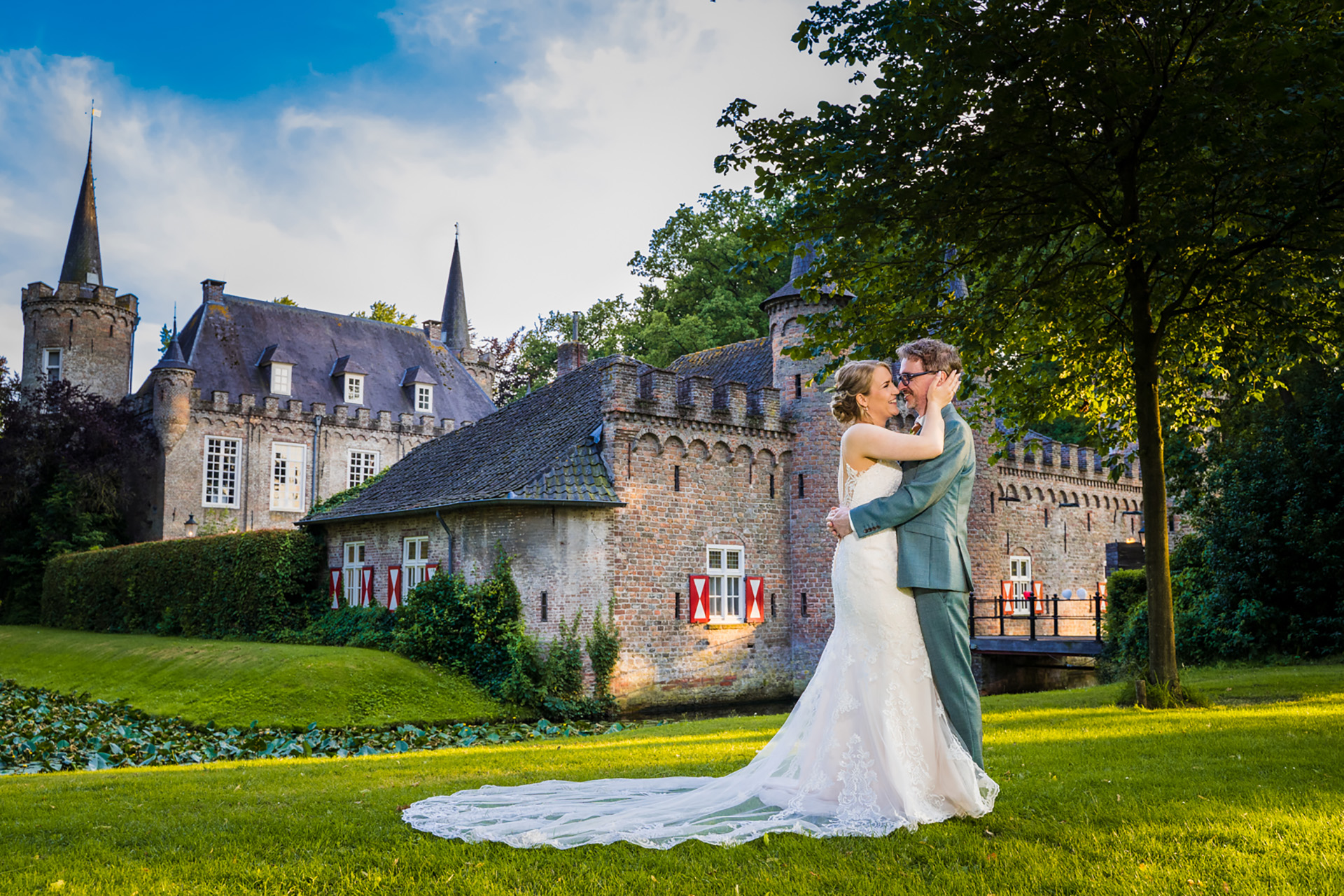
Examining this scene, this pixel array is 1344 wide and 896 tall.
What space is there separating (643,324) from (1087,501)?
60.1 ft

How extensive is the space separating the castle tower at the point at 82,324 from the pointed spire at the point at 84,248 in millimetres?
27

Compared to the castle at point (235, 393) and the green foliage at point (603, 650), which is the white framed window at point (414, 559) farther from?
the castle at point (235, 393)

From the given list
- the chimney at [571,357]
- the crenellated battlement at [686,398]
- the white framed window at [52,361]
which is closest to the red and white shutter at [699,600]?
the crenellated battlement at [686,398]

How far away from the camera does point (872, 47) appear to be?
378 inches

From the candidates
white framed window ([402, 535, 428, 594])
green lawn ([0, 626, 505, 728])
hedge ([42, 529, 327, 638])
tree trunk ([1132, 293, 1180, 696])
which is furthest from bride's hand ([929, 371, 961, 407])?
hedge ([42, 529, 327, 638])

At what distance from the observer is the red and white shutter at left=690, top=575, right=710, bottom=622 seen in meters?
19.9

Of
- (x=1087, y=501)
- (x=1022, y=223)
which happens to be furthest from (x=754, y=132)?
(x=1087, y=501)

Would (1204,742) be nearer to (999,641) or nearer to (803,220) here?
(803,220)

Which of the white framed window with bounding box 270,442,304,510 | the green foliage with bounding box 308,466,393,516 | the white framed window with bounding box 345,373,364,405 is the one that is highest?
the white framed window with bounding box 345,373,364,405

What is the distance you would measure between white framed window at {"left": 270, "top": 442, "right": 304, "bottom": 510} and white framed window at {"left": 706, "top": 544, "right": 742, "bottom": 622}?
22.0 meters

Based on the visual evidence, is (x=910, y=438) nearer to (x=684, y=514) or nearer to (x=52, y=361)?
(x=684, y=514)

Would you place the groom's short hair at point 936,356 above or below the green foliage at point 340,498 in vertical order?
below

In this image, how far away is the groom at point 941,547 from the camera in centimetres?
464

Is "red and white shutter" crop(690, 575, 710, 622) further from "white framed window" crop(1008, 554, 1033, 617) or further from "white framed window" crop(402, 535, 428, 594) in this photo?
"white framed window" crop(1008, 554, 1033, 617)
